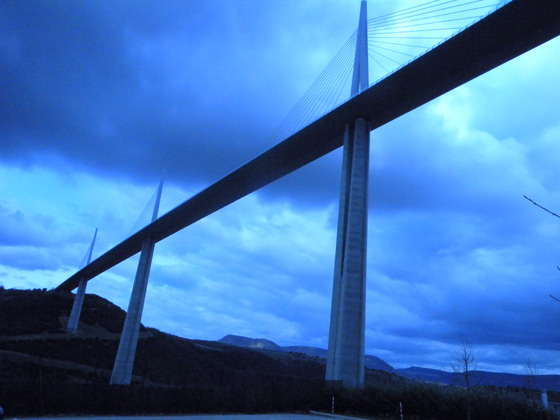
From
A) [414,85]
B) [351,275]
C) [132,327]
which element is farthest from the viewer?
[132,327]

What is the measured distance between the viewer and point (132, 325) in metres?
55.5

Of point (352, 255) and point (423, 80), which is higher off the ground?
point (423, 80)

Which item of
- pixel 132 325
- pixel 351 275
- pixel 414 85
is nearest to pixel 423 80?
pixel 414 85

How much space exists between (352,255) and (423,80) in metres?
10.5

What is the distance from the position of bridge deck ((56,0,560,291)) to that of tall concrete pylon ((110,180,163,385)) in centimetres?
2009

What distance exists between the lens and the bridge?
2072 centimetres

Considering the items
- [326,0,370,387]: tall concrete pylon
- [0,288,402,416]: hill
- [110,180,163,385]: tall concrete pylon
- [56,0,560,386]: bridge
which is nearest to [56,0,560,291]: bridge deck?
[56,0,560,386]: bridge

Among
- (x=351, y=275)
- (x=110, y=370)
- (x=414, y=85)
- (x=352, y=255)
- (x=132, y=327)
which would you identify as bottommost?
(x=110, y=370)

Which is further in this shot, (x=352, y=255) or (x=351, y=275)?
(x=352, y=255)

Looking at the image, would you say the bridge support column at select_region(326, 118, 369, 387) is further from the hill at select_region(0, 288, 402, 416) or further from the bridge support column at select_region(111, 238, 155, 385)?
the bridge support column at select_region(111, 238, 155, 385)

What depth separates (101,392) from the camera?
62.1 ft

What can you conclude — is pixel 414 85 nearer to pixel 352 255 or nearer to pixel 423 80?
pixel 423 80

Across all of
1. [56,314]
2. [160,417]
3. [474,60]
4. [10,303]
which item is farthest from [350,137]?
[10,303]

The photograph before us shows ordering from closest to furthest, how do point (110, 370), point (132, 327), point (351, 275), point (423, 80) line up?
point (351, 275) → point (423, 80) → point (132, 327) → point (110, 370)
